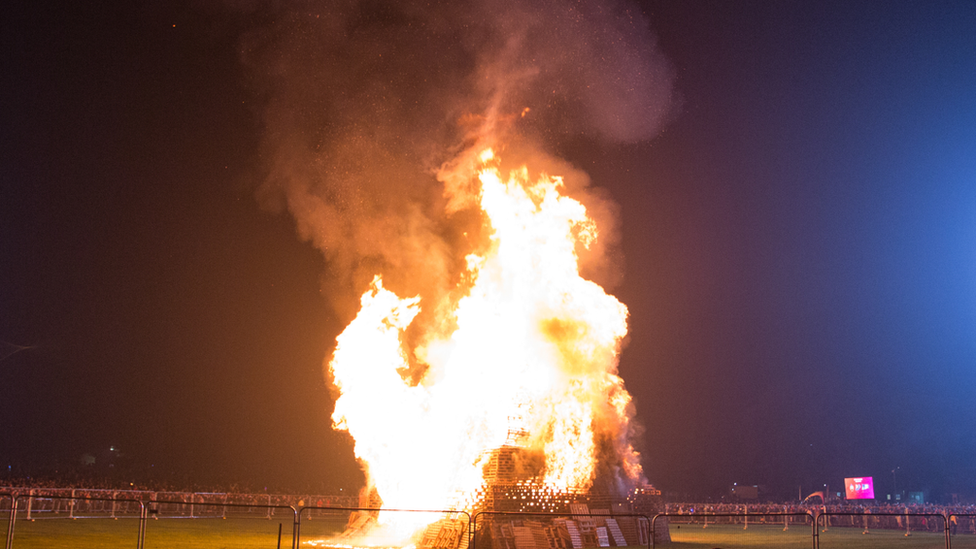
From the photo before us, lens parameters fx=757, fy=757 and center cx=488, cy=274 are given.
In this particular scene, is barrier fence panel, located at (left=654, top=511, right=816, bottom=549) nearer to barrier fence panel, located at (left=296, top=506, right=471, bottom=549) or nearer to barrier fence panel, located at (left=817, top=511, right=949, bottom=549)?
barrier fence panel, located at (left=817, top=511, right=949, bottom=549)

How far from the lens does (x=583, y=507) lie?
29.3 meters

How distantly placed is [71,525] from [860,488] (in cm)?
5607

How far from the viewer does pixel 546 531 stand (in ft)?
87.8

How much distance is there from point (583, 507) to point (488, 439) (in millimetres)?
4492

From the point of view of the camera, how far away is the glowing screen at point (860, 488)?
6009cm

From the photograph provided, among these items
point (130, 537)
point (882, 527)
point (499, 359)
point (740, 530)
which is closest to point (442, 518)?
point (499, 359)

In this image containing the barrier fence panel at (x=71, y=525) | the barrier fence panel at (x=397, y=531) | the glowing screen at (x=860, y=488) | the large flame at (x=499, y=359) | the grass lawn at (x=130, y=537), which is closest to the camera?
the barrier fence panel at (x=71, y=525)

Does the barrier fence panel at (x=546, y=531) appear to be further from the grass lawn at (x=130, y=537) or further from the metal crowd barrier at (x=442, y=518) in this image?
the grass lawn at (x=130, y=537)

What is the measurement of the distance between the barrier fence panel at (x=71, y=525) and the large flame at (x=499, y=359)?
1004cm

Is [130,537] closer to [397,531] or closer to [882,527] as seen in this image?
[397,531]

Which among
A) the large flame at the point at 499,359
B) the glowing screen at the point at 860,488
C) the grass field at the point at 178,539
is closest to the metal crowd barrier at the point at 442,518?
the grass field at the point at 178,539

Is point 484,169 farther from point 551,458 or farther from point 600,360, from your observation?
point 551,458

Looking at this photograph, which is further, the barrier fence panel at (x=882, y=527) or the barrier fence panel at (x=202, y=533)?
the barrier fence panel at (x=882, y=527)

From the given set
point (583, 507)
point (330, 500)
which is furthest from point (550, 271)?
point (330, 500)
